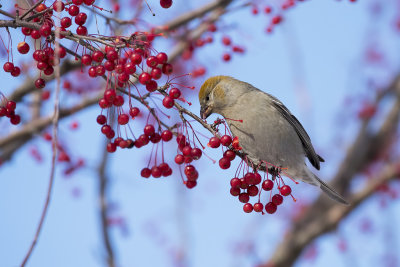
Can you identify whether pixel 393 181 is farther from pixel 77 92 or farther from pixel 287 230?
pixel 77 92

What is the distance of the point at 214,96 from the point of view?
3.76m

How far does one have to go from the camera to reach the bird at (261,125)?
3.44 meters

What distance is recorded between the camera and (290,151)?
3.67 metres

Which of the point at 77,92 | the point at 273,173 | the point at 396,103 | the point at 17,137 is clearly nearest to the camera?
the point at 273,173

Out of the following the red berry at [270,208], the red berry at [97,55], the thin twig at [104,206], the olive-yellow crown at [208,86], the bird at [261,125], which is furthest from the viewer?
the thin twig at [104,206]

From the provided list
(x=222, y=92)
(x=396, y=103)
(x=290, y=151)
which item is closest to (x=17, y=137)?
(x=222, y=92)

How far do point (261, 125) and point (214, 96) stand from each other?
509 mm

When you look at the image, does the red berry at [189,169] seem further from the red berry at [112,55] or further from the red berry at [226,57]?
the red berry at [226,57]

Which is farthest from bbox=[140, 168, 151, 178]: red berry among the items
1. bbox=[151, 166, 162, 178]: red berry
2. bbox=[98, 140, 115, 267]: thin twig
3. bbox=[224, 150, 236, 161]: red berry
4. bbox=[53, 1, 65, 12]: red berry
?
bbox=[98, 140, 115, 267]: thin twig

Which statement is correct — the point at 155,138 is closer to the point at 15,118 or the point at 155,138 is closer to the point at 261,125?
the point at 15,118

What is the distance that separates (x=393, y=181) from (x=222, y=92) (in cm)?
456

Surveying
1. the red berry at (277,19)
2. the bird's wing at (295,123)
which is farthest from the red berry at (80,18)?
the red berry at (277,19)

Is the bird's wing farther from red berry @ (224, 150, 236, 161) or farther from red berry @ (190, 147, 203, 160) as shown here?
red berry @ (190, 147, 203, 160)

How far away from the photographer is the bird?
3.44 meters
